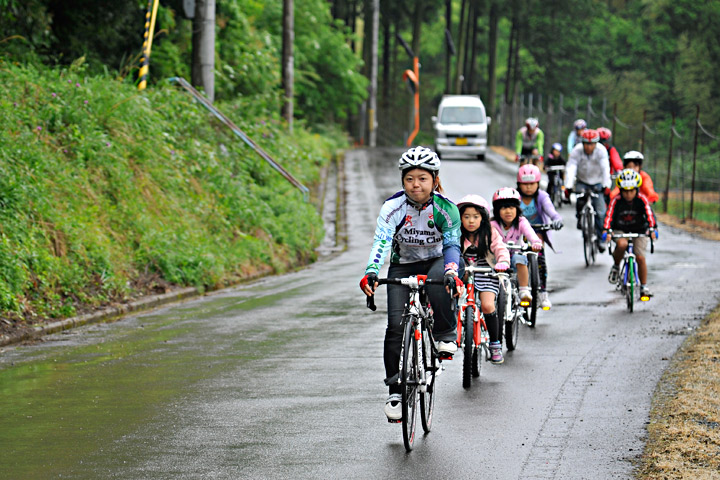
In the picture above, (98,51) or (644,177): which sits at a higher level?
(98,51)

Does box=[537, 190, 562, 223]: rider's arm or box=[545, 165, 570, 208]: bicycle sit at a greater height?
box=[537, 190, 562, 223]: rider's arm

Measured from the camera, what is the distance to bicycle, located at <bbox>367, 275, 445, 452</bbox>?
7.52 m

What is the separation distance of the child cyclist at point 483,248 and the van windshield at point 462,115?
112 ft

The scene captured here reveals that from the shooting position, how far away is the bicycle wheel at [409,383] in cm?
747

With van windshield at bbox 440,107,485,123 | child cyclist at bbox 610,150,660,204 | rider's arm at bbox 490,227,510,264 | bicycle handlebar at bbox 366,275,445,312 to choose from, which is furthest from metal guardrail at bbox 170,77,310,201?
van windshield at bbox 440,107,485,123

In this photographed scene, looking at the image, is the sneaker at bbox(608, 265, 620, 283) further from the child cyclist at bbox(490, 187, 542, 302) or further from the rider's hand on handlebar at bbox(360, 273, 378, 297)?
the rider's hand on handlebar at bbox(360, 273, 378, 297)

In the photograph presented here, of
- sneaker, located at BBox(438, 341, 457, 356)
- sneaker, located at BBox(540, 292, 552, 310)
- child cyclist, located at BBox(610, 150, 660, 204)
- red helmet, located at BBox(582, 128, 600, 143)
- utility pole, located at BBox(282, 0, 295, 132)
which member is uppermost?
utility pole, located at BBox(282, 0, 295, 132)

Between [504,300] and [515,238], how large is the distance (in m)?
0.93

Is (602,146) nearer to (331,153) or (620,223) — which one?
(620,223)

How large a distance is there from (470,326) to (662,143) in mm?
57171

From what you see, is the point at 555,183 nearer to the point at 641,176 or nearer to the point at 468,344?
the point at 641,176

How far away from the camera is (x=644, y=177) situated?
56.8ft

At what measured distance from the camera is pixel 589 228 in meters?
19.4

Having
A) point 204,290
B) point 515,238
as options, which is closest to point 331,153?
point 204,290
